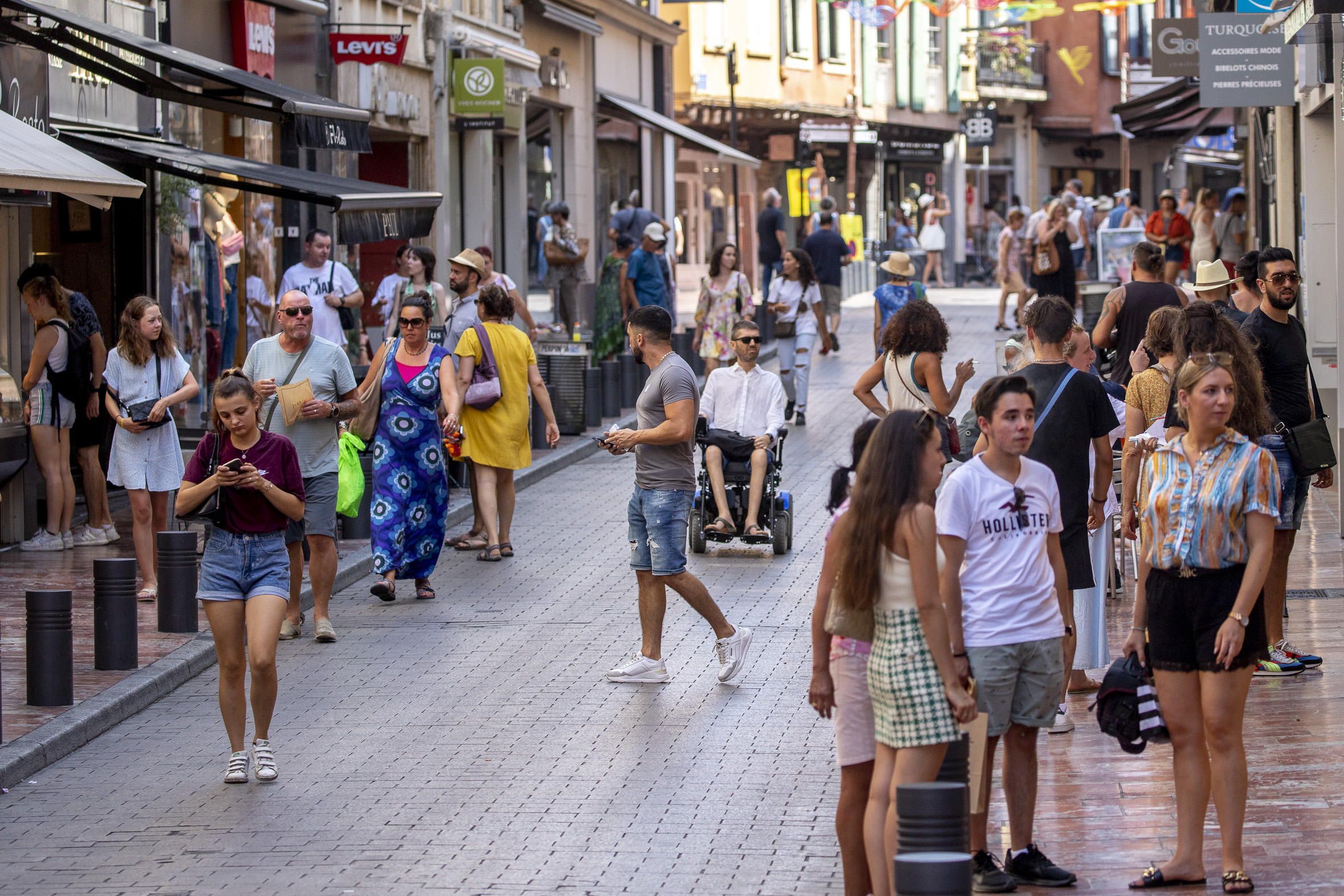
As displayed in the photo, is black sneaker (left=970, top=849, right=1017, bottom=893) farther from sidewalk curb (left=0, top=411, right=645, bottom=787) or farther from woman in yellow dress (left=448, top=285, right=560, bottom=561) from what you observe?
woman in yellow dress (left=448, top=285, right=560, bottom=561)

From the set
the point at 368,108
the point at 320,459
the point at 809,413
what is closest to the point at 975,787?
the point at 320,459

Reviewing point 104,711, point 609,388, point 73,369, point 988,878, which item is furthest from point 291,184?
point 988,878

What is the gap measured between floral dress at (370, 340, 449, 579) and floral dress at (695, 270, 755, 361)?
26.4ft

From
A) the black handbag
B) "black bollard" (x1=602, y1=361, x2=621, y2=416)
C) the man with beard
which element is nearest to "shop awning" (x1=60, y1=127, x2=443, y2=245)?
"black bollard" (x1=602, y1=361, x2=621, y2=416)

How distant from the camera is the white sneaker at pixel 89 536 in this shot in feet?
43.7

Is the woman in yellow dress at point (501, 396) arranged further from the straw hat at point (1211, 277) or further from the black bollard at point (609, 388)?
the black bollard at point (609, 388)

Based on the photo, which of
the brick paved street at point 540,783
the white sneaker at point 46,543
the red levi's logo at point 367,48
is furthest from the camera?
the red levi's logo at point 367,48

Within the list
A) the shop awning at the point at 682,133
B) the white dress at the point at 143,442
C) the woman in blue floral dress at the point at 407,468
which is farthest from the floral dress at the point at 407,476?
the shop awning at the point at 682,133

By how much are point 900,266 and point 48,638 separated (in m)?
10.2

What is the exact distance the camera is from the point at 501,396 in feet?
41.1

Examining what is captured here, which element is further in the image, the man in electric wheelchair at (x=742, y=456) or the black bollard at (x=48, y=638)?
the man in electric wheelchair at (x=742, y=456)

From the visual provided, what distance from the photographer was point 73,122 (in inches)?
593

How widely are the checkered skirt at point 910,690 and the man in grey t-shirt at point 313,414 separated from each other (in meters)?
5.35

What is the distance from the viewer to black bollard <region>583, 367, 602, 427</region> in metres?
19.0
